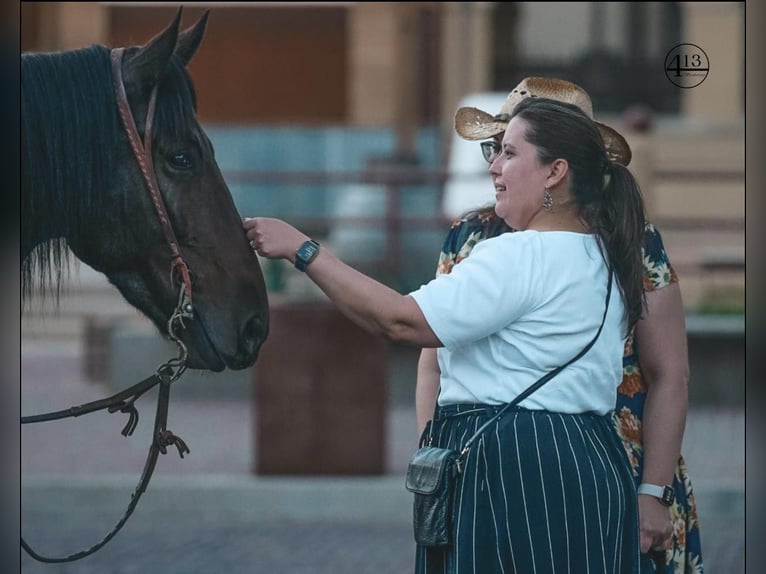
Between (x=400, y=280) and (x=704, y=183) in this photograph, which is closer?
(x=400, y=280)

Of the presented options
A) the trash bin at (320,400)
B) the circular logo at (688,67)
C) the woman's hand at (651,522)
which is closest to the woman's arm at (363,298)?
the woman's hand at (651,522)

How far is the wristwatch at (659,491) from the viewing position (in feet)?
9.98

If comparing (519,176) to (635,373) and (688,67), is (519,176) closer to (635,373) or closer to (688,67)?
(635,373)

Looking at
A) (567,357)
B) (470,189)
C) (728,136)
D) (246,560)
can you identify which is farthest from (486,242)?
(728,136)

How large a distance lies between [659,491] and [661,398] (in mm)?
186

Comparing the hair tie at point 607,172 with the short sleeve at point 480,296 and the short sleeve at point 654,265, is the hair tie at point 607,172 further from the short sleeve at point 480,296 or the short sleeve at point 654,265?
the short sleeve at point 480,296

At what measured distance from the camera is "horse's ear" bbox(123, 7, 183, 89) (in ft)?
8.80

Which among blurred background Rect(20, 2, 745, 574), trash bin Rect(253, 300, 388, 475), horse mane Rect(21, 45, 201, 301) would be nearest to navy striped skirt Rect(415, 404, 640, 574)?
horse mane Rect(21, 45, 201, 301)

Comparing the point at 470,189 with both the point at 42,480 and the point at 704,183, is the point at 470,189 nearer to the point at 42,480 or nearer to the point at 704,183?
the point at 704,183

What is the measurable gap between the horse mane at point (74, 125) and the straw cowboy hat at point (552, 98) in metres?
0.62

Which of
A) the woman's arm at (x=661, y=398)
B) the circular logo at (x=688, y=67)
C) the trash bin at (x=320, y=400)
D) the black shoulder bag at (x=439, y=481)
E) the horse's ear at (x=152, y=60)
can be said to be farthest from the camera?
the trash bin at (x=320, y=400)

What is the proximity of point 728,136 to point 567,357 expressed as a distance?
1000 centimetres

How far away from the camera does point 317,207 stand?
35.3 feet

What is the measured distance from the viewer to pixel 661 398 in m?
3.08
